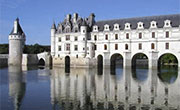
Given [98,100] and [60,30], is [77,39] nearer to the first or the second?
[60,30]

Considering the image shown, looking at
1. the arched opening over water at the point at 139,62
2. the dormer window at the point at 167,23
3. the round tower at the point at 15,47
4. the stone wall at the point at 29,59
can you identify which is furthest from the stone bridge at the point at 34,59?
the dormer window at the point at 167,23

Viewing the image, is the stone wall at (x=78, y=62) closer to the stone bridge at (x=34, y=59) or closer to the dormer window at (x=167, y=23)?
the stone bridge at (x=34, y=59)

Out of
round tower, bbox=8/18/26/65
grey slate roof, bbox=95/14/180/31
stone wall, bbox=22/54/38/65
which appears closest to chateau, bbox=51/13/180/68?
grey slate roof, bbox=95/14/180/31

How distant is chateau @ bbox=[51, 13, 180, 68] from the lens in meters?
38.6

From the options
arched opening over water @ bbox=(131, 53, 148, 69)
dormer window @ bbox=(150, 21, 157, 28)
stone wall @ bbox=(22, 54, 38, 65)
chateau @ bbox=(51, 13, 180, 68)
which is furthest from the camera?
stone wall @ bbox=(22, 54, 38, 65)

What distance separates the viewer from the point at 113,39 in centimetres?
4369

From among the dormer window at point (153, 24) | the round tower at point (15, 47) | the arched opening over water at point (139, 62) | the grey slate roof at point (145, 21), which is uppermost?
the grey slate roof at point (145, 21)

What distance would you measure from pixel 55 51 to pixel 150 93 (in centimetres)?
3673

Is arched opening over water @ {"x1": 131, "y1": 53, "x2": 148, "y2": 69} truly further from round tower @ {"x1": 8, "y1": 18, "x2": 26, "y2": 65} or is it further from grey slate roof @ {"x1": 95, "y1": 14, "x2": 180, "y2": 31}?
round tower @ {"x1": 8, "y1": 18, "x2": 26, "y2": 65}

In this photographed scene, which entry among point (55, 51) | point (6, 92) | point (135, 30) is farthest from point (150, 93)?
point (55, 51)

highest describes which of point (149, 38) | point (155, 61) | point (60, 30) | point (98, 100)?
point (60, 30)

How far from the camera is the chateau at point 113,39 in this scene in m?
38.6

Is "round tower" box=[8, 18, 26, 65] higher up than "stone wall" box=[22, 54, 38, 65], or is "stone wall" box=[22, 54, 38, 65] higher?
"round tower" box=[8, 18, 26, 65]

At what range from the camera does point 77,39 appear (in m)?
47.5
